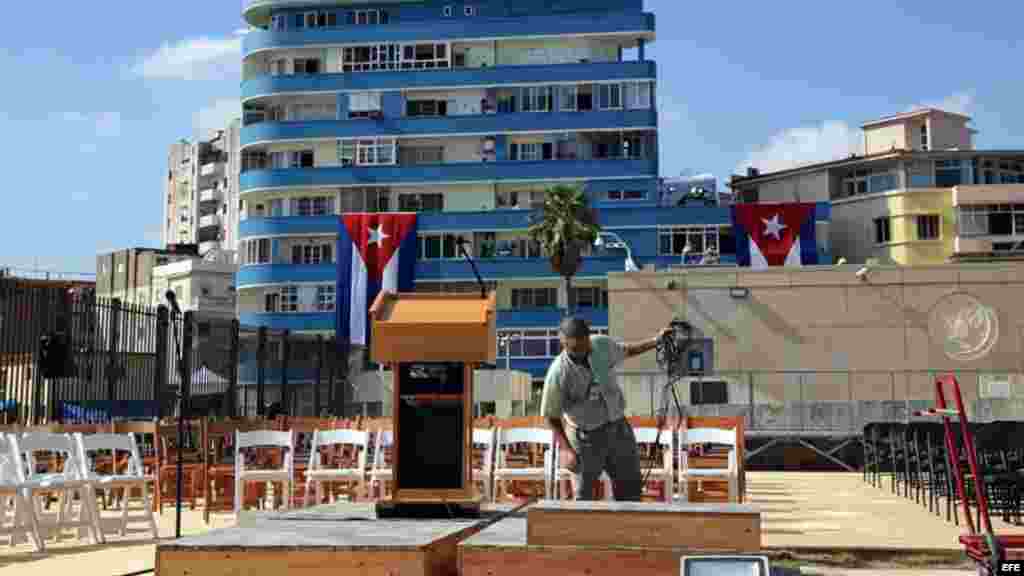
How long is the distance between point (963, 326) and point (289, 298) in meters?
32.4

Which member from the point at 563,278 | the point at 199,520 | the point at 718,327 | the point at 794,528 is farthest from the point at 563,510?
the point at 563,278

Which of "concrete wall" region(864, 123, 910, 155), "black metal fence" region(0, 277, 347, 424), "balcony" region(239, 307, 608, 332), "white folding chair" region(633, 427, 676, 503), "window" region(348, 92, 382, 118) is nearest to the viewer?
"white folding chair" region(633, 427, 676, 503)

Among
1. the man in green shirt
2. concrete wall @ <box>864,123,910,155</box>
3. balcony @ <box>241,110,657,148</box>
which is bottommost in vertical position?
the man in green shirt

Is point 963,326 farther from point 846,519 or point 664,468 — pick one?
point 664,468

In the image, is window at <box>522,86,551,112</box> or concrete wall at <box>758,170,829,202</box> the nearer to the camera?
window at <box>522,86,551,112</box>

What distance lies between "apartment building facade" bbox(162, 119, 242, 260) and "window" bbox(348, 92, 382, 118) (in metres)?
32.4

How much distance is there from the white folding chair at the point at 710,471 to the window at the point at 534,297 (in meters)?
41.4

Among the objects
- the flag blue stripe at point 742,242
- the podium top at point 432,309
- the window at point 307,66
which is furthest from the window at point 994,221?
the podium top at point 432,309

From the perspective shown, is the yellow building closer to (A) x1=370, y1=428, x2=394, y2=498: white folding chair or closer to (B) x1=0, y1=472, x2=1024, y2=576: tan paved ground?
(B) x1=0, y1=472, x2=1024, y2=576: tan paved ground

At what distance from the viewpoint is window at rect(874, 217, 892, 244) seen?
53.7 meters

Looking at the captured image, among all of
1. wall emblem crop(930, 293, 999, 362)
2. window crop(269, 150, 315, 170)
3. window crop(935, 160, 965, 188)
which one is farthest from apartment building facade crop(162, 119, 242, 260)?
wall emblem crop(930, 293, 999, 362)

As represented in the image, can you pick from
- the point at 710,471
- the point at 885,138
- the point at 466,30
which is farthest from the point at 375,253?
the point at 710,471

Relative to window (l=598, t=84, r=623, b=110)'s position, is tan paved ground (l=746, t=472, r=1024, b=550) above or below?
below

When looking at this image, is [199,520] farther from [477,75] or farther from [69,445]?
[477,75]
